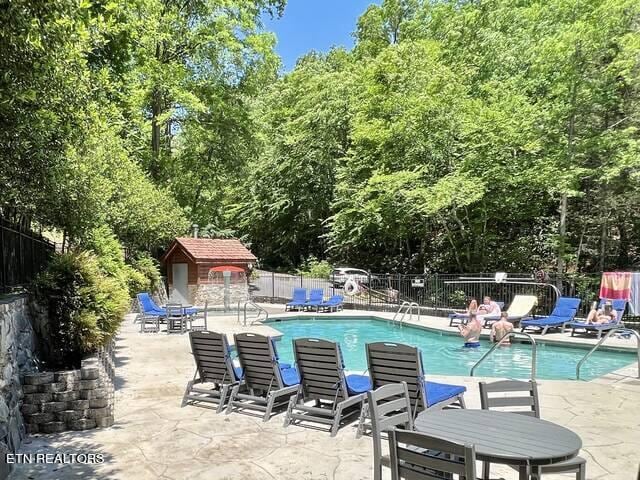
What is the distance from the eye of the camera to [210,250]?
22.8 m

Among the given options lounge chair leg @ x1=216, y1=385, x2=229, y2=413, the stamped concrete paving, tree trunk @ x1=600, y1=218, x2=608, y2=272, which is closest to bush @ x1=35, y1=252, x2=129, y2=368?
the stamped concrete paving

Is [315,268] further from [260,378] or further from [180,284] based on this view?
[260,378]

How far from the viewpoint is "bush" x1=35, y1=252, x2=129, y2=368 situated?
591cm

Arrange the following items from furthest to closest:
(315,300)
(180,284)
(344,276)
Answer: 1. (344,276)
2. (180,284)
3. (315,300)

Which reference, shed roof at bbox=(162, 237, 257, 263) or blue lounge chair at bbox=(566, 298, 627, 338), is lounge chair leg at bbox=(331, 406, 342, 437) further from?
shed roof at bbox=(162, 237, 257, 263)

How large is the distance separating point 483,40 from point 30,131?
20.5 m

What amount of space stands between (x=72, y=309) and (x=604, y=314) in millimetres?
12759

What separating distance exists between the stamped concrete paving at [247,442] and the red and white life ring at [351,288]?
1516 centimetres

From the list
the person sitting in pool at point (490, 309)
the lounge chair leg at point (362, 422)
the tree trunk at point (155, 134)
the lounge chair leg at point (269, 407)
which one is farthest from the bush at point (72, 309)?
the tree trunk at point (155, 134)

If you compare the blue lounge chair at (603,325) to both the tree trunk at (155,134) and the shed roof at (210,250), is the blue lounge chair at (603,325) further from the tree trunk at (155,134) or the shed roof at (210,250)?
the tree trunk at (155,134)

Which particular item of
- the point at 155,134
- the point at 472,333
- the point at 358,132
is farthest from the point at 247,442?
the point at 155,134

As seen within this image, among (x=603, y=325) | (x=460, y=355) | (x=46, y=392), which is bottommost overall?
(x=460, y=355)

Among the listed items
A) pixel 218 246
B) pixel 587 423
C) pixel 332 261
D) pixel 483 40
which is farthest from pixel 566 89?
pixel 332 261

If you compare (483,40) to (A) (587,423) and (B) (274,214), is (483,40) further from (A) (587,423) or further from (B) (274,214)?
(A) (587,423)
